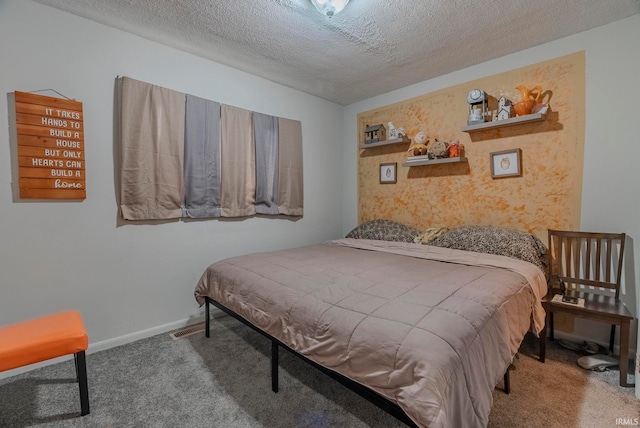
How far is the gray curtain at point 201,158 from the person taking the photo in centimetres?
263

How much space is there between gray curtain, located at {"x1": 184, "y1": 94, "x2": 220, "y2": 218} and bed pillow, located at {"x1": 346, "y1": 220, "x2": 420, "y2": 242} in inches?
66.5

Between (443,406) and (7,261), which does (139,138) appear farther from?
(443,406)

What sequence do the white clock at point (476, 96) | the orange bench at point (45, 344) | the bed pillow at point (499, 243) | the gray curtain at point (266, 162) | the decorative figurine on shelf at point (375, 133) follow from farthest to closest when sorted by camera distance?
the decorative figurine on shelf at point (375, 133) → the gray curtain at point (266, 162) → the white clock at point (476, 96) → the bed pillow at point (499, 243) → the orange bench at point (45, 344)

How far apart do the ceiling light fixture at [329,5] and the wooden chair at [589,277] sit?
2.42 metres

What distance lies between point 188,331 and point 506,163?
336cm

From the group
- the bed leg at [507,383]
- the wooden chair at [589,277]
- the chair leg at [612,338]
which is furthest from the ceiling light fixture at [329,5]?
the chair leg at [612,338]

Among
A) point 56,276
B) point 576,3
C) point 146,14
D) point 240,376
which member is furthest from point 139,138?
point 576,3

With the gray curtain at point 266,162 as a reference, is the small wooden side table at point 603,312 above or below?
below

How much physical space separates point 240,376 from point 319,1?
8.30ft

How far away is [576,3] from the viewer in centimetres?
Result: 196

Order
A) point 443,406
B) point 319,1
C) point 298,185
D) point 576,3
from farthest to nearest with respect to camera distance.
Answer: point 298,185, point 576,3, point 319,1, point 443,406

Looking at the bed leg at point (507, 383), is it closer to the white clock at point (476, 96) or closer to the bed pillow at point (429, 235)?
the bed pillow at point (429, 235)

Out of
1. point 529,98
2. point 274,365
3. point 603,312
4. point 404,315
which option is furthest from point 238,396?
point 529,98

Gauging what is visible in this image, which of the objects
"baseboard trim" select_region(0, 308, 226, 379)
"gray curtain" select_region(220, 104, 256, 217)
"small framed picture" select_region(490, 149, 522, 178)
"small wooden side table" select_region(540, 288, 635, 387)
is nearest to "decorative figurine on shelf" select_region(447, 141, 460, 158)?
"small framed picture" select_region(490, 149, 522, 178)
